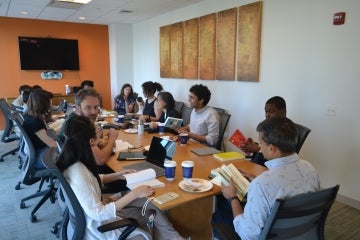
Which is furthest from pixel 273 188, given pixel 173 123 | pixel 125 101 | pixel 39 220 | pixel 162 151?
pixel 125 101

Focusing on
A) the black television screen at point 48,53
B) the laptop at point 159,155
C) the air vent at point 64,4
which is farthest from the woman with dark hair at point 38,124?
the black television screen at point 48,53

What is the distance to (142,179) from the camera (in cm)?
181

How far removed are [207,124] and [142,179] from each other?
1.39 metres

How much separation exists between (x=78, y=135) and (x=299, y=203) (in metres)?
1.16

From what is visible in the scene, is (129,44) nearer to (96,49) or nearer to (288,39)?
(96,49)

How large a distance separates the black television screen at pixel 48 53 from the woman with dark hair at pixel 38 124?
4298mm

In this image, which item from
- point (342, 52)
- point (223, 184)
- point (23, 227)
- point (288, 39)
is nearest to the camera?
point (223, 184)

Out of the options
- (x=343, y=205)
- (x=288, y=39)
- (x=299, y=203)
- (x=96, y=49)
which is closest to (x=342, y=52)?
(x=288, y=39)

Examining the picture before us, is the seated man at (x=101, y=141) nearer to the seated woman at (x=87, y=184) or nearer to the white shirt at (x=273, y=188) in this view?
the seated woman at (x=87, y=184)

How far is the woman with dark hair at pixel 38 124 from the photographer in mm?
2766

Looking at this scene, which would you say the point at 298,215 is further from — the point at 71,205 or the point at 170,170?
the point at 71,205

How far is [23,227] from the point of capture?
2668 millimetres

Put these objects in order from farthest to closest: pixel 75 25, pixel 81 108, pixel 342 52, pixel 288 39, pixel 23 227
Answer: pixel 75 25, pixel 288 39, pixel 342 52, pixel 23 227, pixel 81 108

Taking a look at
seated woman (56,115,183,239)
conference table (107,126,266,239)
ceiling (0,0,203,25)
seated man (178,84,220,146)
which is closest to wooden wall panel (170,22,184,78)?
ceiling (0,0,203,25)
